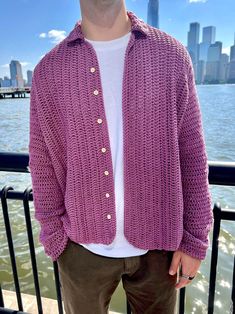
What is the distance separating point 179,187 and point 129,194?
20cm

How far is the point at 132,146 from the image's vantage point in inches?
45.3

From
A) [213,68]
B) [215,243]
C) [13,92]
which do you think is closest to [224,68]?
[213,68]

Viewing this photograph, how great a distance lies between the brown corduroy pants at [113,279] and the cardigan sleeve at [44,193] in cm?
6

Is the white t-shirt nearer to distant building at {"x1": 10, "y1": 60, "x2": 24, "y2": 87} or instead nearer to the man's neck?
the man's neck

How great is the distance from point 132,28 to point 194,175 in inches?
24.3

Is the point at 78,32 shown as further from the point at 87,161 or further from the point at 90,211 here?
the point at 90,211

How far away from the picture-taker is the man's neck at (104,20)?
1.13 m

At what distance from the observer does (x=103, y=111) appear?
45.1 inches

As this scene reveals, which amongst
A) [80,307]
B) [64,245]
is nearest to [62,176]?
[64,245]

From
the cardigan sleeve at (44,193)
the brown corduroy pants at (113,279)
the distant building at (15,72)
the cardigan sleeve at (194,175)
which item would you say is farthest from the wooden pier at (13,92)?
the cardigan sleeve at (194,175)

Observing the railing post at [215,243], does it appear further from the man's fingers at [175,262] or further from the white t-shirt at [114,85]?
the white t-shirt at [114,85]

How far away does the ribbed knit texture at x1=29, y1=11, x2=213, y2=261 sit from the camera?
1137 millimetres

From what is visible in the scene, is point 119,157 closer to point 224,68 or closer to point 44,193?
point 44,193

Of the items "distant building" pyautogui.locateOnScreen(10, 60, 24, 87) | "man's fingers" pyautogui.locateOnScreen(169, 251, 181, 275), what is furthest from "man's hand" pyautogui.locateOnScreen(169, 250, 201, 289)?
"distant building" pyautogui.locateOnScreen(10, 60, 24, 87)
